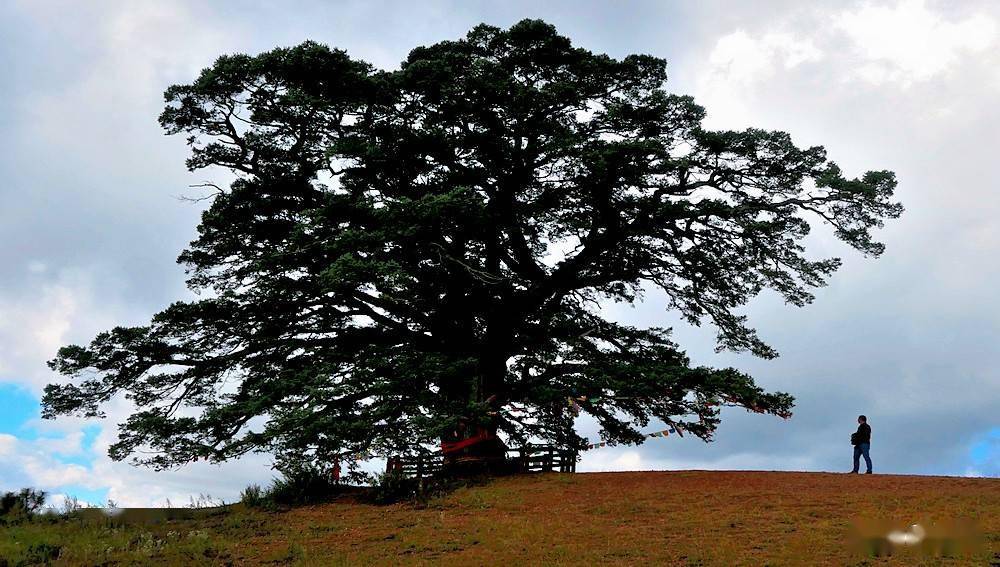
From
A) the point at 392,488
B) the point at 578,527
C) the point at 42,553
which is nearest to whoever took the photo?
the point at 578,527

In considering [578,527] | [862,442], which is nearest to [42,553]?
[578,527]

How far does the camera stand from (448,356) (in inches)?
1084

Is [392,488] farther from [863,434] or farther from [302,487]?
[863,434]

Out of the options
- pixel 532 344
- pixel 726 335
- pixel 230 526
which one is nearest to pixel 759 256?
pixel 726 335

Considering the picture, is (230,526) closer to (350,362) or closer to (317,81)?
(350,362)

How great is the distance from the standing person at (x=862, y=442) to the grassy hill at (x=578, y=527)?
1.77m

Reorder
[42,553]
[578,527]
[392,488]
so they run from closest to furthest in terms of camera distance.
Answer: [578,527] < [42,553] < [392,488]

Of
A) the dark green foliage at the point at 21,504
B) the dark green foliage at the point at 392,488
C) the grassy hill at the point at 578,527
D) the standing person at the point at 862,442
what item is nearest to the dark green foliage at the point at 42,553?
the grassy hill at the point at 578,527

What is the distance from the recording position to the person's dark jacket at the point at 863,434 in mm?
26250

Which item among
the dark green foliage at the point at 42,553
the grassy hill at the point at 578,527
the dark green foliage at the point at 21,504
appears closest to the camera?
the grassy hill at the point at 578,527

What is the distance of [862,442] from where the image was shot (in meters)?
26.3

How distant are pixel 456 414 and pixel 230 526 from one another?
656 cm

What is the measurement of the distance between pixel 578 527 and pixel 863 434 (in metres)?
11.4

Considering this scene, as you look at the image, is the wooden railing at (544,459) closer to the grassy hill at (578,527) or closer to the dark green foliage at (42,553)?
the grassy hill at (578,527)
